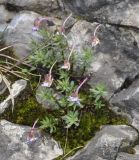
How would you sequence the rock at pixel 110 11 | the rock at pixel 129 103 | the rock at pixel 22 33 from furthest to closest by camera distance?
the rock at pixel 22 33 → the rock at pixel 110 11 → the rock at pixel 129 103

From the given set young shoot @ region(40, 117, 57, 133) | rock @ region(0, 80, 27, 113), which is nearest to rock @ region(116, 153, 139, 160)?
young shoot @ region(40, 117, 57, 133)

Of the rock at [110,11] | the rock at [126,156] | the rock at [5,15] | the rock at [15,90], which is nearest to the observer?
the rock at [126,156]

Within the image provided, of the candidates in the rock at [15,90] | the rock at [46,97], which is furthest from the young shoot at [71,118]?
the rock at [15,90]

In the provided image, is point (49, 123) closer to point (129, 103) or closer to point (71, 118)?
point (71, 118)

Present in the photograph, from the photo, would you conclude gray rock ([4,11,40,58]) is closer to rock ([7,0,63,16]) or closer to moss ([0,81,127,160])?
rock ([7,0,63,16])

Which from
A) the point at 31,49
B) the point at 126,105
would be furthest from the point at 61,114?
the point at 31,49

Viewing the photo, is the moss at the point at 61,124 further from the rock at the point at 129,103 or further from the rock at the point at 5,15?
the rock at the point at 5,15

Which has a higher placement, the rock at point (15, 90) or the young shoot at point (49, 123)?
the rock at point (15, 90)

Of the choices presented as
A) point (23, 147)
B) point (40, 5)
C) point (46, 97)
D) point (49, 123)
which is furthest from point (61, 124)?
point (40, 5)

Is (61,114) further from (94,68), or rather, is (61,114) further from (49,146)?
(94,68)
